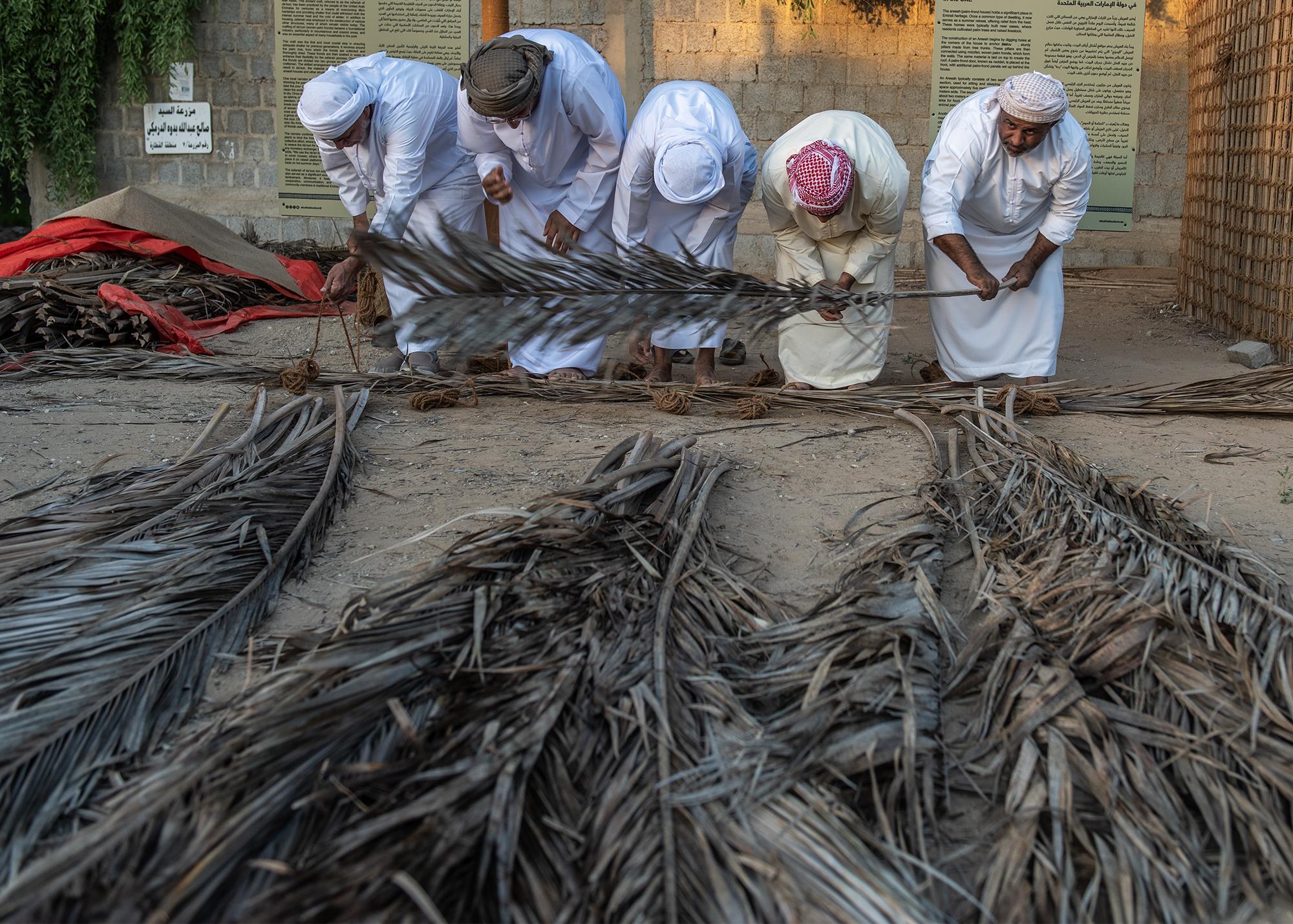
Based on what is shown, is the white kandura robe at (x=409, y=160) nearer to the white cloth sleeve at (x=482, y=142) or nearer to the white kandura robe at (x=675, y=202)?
the white cloth sleeve at (x=482, y=142)

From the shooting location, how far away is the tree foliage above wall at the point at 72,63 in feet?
27.8

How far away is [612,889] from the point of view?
150cm

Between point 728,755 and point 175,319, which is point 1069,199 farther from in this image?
point 175,319

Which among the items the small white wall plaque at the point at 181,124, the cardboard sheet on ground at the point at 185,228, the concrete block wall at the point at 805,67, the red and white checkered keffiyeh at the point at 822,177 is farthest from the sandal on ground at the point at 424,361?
the small white wall plaque at the point at 181,124

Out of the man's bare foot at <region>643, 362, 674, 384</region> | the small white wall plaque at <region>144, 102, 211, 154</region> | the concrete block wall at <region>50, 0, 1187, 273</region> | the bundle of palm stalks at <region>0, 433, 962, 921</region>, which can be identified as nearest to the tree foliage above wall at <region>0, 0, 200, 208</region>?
the small white wall plaque at <region>144, 102, 211, 154</region>

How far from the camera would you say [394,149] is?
508 centimetres

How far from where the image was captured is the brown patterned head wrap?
455 centimetres

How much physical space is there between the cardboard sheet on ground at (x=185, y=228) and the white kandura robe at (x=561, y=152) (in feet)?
7.49

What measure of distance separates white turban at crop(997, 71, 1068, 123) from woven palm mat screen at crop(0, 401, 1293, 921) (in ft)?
8.34

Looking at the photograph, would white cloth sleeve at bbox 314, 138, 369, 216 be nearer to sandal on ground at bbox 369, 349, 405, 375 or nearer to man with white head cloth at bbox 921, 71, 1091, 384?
sandal on ground at bbox 369, 349, 405, 375

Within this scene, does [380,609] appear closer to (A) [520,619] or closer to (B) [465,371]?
(A) [520,619]

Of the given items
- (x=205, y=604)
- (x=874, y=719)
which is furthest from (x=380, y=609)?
(x=874, y=719)

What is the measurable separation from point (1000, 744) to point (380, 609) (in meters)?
1.15

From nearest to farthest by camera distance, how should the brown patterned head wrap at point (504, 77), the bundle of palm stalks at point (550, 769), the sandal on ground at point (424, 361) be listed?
the bundle of palm stalks at point (550, 769) < the brown patterned head wrap at point (504, 77) < the sandal on ground at point (424, 361)
